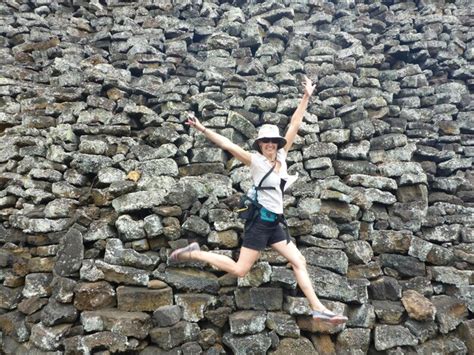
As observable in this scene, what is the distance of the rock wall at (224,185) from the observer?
576 centimetres

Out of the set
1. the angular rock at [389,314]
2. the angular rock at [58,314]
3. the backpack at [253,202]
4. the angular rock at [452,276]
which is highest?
the backpack at [253,202]

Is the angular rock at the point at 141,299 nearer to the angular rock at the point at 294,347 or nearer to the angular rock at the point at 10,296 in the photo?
the angular rock at the point at 10,296

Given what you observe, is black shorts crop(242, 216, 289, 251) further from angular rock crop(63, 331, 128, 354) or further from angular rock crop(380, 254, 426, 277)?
angular rock crop(380, 254, 426, 277)

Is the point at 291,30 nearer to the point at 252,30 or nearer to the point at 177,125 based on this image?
the point at 252,30

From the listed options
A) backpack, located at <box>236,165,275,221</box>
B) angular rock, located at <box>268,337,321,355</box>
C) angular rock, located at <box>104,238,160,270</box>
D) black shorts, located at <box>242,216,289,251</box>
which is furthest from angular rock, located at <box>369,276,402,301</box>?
angular rock, located at <box>104,238,160,270</box>

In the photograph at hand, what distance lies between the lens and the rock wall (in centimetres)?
576

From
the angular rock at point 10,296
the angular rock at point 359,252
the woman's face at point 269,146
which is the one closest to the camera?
the woman's face at point 269,146

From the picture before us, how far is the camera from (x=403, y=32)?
12.3m

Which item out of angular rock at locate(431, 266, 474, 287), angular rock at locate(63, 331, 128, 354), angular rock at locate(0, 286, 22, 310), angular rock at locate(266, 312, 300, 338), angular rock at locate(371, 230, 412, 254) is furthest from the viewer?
angular rock at locate(371, 230, 412, 254)

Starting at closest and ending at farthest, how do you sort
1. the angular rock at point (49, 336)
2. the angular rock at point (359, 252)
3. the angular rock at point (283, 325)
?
the angular rock at point (49, 336) → the angular rock at point (283, 325) → the angular rock at point (359, 252)

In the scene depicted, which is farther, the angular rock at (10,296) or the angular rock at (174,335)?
the angular rock at (10,296)

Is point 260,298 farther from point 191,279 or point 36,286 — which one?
point 36,286

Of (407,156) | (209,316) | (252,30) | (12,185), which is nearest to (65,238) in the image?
(12,185)

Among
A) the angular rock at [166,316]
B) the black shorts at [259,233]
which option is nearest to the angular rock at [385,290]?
the black shorts at [259,233]
